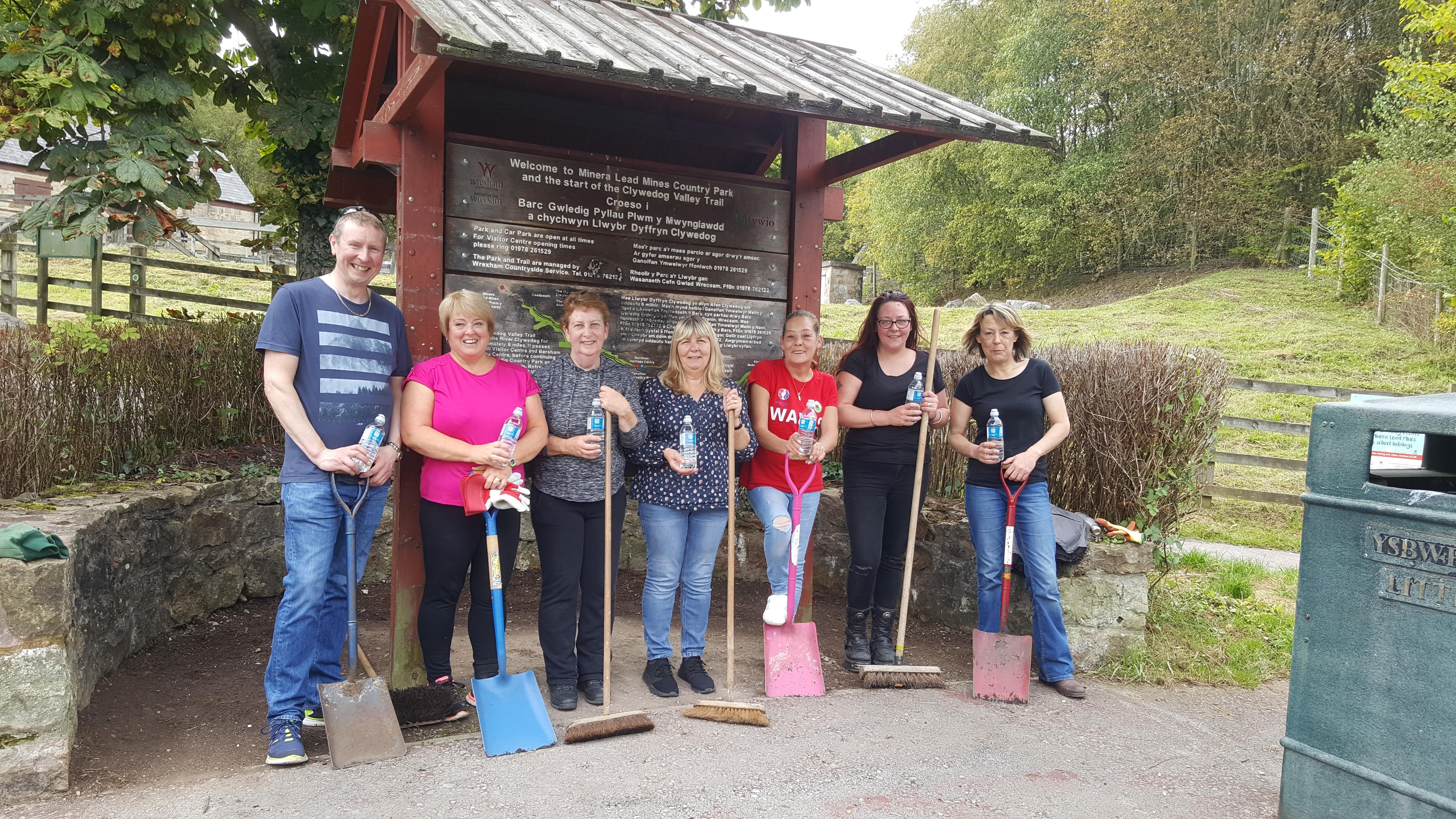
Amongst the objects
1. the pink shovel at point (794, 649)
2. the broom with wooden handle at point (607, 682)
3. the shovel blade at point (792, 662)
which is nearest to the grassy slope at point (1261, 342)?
the pink shovel at point (794, 649)

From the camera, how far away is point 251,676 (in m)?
4.61

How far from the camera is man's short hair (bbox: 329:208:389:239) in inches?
145

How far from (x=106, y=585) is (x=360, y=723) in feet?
5.65

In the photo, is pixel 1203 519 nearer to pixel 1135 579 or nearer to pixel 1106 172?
pixel 1135 579

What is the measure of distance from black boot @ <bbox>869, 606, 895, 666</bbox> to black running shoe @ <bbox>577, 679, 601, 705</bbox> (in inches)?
60.2

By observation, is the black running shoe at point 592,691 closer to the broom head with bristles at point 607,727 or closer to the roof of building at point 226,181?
the broom head with bristles at point 607,727

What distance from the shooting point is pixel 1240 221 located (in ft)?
87.5

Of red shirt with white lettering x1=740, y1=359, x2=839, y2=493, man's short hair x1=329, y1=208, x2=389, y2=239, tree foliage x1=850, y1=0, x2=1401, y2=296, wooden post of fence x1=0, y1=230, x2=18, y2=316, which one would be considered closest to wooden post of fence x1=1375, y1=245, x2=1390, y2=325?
tree foliage x1=850, y1=0, x2=1401, y2=296

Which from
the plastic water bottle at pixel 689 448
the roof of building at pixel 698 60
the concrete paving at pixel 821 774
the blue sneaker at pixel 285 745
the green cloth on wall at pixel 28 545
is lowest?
the concrete paving at pixel 821 774

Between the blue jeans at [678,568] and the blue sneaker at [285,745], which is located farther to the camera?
the blue jeans at [678,568]

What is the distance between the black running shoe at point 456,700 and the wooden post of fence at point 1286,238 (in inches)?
1091

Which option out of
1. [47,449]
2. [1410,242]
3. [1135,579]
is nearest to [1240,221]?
[1410,242]

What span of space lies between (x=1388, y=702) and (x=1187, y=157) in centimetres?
2856

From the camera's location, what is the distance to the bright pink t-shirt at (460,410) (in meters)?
3.84
